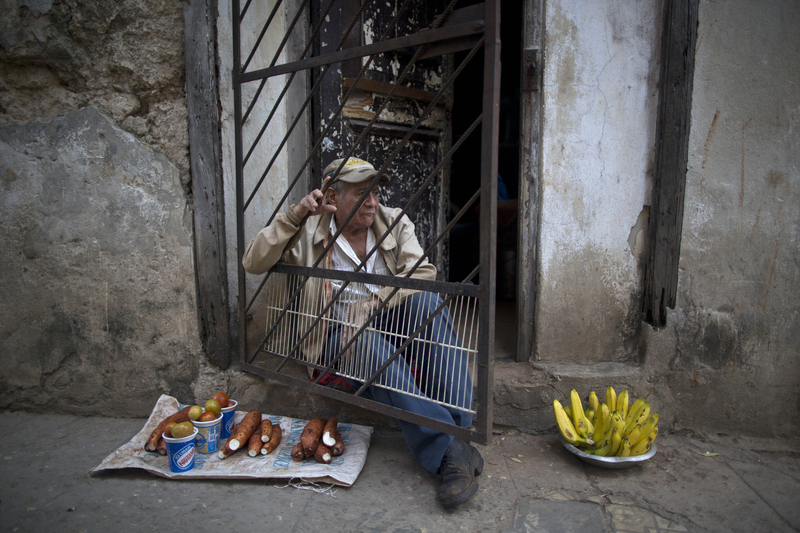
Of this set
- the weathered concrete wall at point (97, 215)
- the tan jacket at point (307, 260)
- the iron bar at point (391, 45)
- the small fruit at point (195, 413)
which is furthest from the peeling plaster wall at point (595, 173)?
the weathered concrete wall at point (97, 215)

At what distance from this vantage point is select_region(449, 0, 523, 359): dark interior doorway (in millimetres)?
3963

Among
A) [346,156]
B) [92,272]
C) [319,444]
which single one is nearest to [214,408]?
[319,444]

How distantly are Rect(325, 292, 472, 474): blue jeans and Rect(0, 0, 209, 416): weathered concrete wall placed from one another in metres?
1.03

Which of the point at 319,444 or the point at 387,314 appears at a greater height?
the point at 387,314

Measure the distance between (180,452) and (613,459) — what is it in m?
1.85

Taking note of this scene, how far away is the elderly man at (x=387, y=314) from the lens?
200 cm

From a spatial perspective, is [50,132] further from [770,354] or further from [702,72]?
[770,354]

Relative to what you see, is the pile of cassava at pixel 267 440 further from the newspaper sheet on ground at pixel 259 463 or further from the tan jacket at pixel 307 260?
the tan jacket at pixel 307 260

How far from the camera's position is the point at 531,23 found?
93.4 inches

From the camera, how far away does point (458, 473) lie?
1.94 meters

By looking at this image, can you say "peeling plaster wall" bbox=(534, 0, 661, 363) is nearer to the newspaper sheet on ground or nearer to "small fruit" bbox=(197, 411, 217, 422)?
the newspaper sheet on ground

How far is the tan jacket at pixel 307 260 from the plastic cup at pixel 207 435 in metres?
0.47

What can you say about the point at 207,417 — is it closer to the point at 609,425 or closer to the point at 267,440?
the point at 267,440

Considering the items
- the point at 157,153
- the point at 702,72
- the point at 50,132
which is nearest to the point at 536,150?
the point at 702,72
